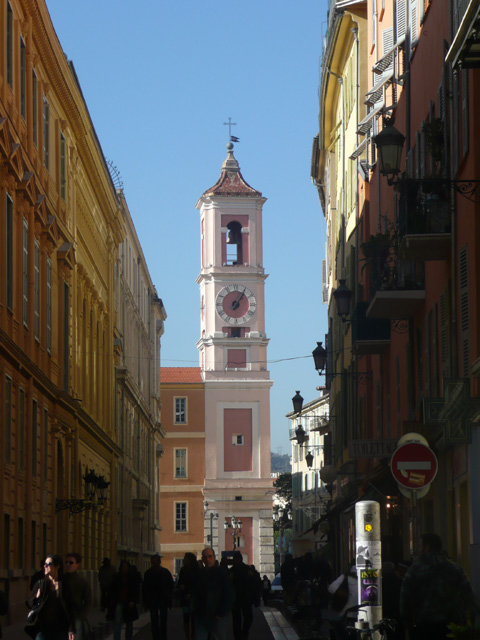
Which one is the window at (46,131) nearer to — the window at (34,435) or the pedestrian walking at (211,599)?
the window at (34,435)

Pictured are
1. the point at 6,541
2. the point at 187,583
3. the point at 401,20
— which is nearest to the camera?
the point at 187,583

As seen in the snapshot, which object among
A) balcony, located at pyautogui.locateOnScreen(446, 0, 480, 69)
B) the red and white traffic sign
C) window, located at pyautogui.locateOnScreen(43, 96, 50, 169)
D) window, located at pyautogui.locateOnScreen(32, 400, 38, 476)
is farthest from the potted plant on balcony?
window, located at pyautogui.locateOnScreen(43, 96, 50, 169)

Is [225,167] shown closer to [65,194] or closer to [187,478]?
[187,478]

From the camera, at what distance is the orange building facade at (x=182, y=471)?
302 ft

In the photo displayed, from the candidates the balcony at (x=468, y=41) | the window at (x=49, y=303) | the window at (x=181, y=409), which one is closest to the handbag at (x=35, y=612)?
the balcony at (x=468, y=41)

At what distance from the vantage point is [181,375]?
96562mm

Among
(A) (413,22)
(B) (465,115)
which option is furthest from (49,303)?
(B) (465,115)

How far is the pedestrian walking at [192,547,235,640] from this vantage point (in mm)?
17375

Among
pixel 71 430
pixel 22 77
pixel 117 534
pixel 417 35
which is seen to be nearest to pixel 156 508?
pixel 117 534

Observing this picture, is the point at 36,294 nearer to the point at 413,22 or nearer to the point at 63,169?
the point at 63,169

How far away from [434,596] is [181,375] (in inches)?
3363

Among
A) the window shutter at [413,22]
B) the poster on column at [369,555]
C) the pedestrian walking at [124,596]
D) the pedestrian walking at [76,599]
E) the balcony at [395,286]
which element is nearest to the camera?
the pedestrian walking at [76,599]

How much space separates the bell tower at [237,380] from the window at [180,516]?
162 centimetres

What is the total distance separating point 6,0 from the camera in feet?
89.1
